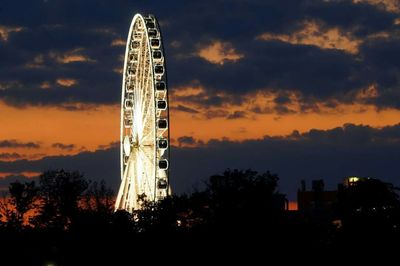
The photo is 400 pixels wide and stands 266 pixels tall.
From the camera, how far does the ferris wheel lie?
105 metres

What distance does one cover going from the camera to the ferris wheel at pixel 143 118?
10456 centimetres

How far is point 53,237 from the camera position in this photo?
108062 mm

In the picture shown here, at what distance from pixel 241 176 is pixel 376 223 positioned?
532 inches

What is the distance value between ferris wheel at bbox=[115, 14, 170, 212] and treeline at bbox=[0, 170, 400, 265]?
2.48 metres

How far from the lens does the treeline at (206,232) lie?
92938 mm

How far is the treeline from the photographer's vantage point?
92938mm

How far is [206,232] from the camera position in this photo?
94375 mm

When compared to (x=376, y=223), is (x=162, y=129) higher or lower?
higher

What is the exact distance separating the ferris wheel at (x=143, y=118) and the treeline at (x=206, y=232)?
2.48 metres

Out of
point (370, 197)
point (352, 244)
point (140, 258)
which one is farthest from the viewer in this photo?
point (370, 197)

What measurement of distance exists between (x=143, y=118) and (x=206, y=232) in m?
19.1

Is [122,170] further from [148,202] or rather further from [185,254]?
[185,254]

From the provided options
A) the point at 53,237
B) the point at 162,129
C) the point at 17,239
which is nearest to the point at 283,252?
the point at 162,129

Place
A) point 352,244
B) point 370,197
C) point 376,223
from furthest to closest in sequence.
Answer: point 370,197
point 376,223
point 352,244
